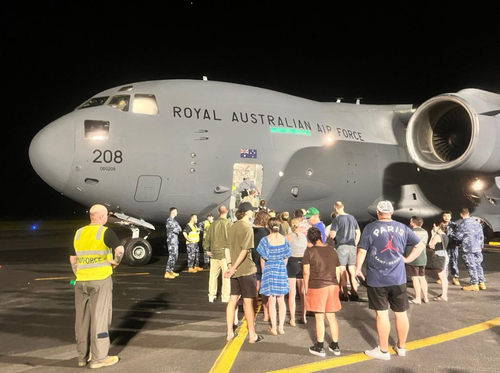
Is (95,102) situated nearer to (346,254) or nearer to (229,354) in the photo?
(346,254)

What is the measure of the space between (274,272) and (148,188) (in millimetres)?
5020

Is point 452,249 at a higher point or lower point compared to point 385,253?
lower

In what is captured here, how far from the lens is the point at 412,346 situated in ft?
15.6

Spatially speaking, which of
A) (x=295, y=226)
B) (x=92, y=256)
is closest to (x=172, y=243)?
(x=295, y=226)

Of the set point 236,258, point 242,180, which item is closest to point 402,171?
point 242,180

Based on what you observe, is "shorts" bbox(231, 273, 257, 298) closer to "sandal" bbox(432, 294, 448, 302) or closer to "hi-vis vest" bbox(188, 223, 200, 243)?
"sandal" bbox(432, 294, 448, 302)

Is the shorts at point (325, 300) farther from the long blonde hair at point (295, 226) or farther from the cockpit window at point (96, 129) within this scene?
the cockpit window at point (96, 129)

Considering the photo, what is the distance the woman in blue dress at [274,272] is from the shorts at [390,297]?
113cm

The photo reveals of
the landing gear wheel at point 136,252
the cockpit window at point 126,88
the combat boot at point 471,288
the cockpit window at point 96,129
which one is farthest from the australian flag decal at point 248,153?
the combat boot at point 471,288

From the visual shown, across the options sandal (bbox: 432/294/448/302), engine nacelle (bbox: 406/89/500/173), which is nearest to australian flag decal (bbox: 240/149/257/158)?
engine nacelle (bbox: 406/89/500/173)

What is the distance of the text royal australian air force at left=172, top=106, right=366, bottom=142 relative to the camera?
984cm

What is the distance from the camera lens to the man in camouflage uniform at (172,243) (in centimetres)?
909

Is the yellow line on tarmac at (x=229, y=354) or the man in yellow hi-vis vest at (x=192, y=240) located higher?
the man in yellow hi-vis vest at (x=192, y=240)

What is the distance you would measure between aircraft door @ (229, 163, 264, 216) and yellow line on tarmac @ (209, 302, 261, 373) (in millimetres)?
4950
